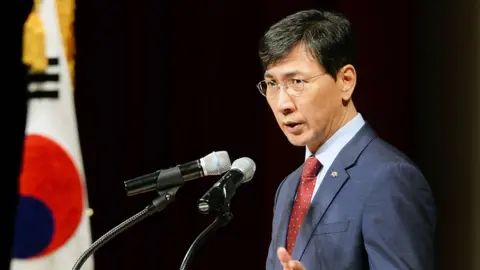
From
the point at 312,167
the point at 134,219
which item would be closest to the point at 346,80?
the point at 312,167

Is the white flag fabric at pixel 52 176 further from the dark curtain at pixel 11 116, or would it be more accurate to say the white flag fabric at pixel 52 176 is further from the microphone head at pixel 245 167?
the microphone head at pixel 245 167

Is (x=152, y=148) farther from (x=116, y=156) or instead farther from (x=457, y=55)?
(x=457, y=55)

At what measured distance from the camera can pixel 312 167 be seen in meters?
1.76

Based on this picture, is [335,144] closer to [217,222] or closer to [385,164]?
[385,164]

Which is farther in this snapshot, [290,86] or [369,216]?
[290,86]

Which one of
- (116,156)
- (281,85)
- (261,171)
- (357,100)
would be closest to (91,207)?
(116,156)

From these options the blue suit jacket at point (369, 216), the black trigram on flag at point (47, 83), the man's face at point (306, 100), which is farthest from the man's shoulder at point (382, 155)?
the black trigram on flag at point (47, 83)

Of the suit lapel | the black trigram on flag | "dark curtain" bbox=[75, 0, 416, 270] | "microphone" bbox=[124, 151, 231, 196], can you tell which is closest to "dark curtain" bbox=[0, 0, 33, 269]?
the black trigram on flag

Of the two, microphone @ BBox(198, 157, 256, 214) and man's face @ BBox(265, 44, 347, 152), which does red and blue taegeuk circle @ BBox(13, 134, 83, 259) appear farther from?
microphone @ BBox(198, 157, 256, 214)

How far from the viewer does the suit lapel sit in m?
1.63

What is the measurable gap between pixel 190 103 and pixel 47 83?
1.84ft

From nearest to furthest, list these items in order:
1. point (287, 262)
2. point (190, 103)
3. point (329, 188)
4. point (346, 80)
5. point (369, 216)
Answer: point (287, 262), point (369, 216), point (329, 188), point (346, 80), point (190, 103)

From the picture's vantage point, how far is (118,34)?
2756 millimetres

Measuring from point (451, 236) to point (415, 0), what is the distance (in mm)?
940
